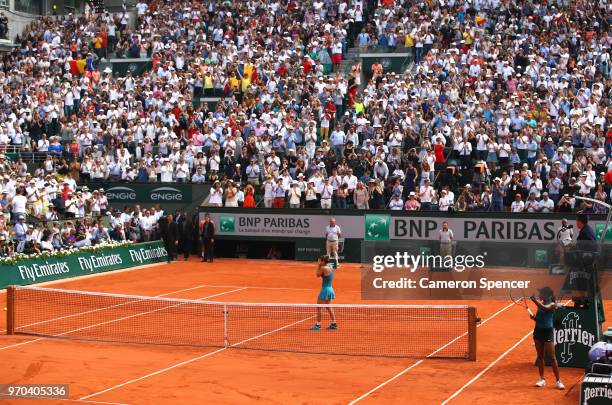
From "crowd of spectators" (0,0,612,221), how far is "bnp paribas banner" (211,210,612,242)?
51 cm

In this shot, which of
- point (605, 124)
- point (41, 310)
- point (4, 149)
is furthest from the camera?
point (4, 149)

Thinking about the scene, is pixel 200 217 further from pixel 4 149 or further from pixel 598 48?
pixel 598 48

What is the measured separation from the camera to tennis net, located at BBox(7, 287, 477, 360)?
69.8 ft

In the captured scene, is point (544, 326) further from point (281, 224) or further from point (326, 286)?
point (281, 224)

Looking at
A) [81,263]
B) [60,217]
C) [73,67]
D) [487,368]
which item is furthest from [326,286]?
[73,67]

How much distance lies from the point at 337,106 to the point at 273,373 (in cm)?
2281

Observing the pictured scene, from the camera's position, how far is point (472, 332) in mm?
19781

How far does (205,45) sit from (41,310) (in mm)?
23043

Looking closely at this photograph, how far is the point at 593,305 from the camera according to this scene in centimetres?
1889

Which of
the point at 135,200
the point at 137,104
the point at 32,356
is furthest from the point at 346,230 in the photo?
the point at 32,356

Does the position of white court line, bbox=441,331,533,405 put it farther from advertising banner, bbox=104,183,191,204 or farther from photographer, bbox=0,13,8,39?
photographer, bbox=0,13,8,39

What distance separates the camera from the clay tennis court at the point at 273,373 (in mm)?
17016

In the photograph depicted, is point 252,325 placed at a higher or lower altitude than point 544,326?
lower

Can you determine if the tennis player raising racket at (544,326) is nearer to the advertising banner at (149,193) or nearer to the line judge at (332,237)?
the line judge at (332,237)
